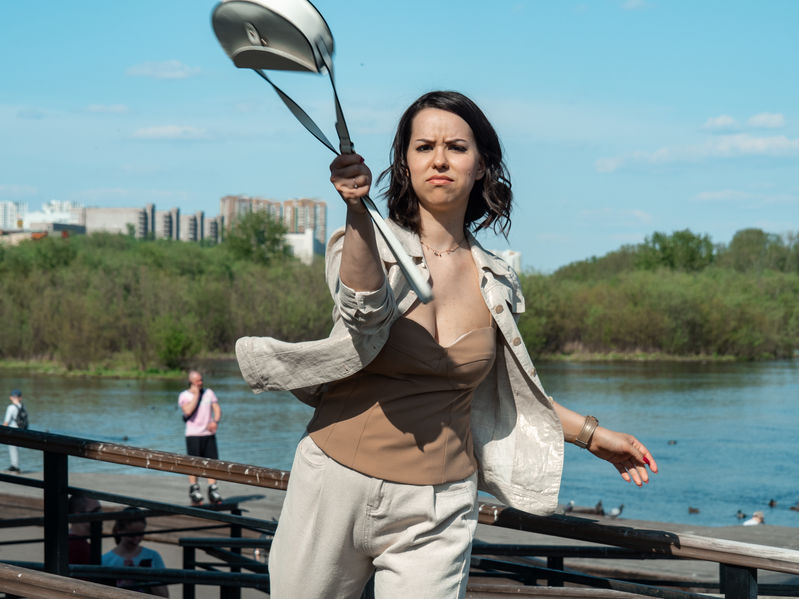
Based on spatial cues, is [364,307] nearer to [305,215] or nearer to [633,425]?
[633,425]

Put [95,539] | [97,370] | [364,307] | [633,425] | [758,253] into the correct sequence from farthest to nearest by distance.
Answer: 1. [758,253]
2. [97,370]
3. [633,425]
4. [95,539]
5. [364,307]

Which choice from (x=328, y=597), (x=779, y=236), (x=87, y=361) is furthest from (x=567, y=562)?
(x=779, y=236)

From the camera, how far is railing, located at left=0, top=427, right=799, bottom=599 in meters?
1.85

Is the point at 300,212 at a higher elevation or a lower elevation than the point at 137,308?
higher

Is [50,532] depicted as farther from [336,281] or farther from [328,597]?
[336,281]

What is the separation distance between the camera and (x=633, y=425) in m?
30.9

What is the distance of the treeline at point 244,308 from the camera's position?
50281mm

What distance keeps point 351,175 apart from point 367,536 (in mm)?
694

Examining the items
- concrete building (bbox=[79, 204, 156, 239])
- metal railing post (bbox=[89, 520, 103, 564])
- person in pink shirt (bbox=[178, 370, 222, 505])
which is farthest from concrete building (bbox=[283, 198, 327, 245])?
metal railing post (bbox=[89, 520, 103, 564])

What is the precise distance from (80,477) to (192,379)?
2749 mm

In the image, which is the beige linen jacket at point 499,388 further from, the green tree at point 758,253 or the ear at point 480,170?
the green tree at point 758,253

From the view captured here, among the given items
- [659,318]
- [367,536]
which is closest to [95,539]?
[367,536]

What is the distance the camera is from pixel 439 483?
1.76 meters

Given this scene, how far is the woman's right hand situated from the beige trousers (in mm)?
559
